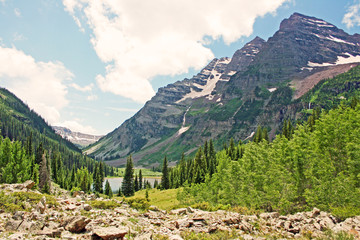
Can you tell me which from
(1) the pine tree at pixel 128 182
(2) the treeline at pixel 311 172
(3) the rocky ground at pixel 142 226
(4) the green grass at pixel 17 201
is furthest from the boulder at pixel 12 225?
(1) the pine tree at pixel 128 182

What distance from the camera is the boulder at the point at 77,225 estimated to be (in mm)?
16141

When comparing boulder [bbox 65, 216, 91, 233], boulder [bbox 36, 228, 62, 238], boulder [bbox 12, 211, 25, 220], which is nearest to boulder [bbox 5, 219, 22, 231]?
boulder [bbox 12, 211, 25, 220]

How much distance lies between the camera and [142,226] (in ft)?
64.7

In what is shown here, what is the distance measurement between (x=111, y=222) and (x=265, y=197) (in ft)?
78.3

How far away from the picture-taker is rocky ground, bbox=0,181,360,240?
1498 centimetres

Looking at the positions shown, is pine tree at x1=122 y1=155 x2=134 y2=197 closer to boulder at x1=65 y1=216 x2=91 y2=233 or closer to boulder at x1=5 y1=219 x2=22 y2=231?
boulder at x1=65 y1=216 x2=91 y2=233

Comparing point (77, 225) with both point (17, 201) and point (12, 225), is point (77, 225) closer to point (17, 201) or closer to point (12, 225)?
point (12, 225)

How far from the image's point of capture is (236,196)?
40.1m

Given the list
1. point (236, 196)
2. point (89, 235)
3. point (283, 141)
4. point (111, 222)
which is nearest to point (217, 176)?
point (236, 196)

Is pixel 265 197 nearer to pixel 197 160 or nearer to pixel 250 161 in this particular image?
pixel 250 161

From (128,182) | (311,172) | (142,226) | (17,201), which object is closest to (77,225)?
(142,226)

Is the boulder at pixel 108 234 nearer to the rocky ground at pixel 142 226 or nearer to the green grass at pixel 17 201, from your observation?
the rocky ground at pixel 142 226

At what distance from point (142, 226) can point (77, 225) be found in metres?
5.84

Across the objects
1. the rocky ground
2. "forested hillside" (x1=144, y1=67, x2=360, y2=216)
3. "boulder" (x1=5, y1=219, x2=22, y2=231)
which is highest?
"forested hillside" (x1=144, y1=67, x2=360, y2=216)
